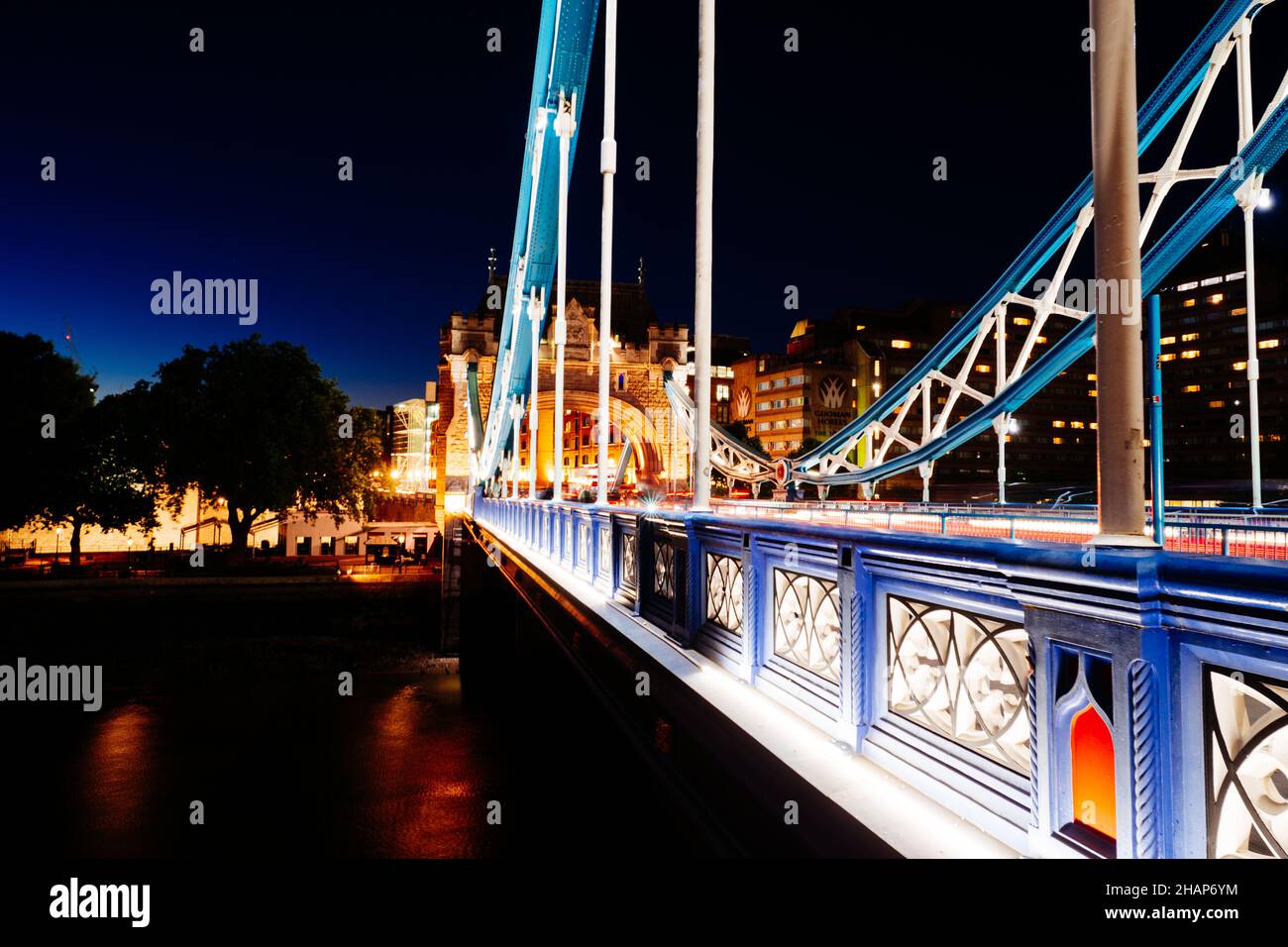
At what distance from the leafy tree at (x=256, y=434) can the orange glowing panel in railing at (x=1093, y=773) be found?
37.9 metres

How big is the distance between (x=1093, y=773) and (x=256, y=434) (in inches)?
1660

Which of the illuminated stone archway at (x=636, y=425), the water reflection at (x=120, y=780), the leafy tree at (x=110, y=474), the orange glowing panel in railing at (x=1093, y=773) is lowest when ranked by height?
the water reflection at (x=120, y=780)

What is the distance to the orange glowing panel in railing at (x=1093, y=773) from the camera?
1952 millimetres

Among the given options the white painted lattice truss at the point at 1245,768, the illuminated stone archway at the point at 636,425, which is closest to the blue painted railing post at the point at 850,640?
the white painted lattice truss at the point at 1245,768

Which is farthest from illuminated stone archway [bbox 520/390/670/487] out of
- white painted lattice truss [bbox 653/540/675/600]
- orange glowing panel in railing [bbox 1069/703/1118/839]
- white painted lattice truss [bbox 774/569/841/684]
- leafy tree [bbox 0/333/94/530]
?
orange glowing panel in railing [bbox 1069/703/1118/839]

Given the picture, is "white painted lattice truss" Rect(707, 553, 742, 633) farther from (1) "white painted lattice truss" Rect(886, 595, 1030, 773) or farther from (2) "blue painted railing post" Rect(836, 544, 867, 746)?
(1) "white painted lattice truss" Rect(886, 595, 1030, 773)

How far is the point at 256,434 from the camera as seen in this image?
130 ft

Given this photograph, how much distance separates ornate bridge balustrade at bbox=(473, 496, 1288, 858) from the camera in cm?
167

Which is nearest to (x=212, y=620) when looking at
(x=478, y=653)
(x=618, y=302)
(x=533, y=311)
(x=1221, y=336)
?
(x=478, y=653)

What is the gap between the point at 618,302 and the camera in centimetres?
7688

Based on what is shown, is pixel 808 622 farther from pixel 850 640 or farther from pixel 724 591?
pixel 724 591

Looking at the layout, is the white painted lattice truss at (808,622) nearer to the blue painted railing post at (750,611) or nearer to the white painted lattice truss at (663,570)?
the blue painted railing post at (750,611)

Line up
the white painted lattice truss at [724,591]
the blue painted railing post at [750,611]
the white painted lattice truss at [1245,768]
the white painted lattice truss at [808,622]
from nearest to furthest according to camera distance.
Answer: the white painted lattice truss at [1245,768] < the white painted lattice truss at [808,622] < the blue painted railing post at [750,611] < the white painted lattice truss at [724,591]
